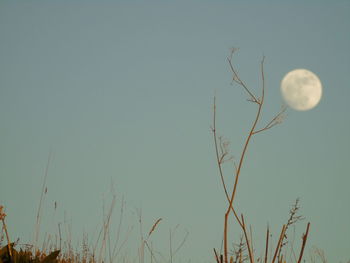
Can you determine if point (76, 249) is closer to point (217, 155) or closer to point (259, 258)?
point (259, 258)

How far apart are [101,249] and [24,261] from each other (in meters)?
1.31

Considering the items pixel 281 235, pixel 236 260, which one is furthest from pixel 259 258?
pixel 281 235

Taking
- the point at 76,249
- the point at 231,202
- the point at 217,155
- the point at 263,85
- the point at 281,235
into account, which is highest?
the point at 263,85

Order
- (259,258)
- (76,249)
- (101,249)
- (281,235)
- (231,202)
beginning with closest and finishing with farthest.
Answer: (231,202) → (281,235) → (259,258) → (101,249) → (76,249)

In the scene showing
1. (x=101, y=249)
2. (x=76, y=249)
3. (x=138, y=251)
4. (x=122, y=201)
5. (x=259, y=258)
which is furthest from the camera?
(x=76, y=249)

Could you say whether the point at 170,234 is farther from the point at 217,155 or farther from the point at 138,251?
the point at 217,155

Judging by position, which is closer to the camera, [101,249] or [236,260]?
[236,260]

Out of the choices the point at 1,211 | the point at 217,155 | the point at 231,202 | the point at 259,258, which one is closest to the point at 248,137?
the point at 217,155

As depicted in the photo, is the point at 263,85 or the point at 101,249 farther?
the point at 101,249

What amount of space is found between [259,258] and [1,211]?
1.27 m

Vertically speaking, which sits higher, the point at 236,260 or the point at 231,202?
the point at 231,202

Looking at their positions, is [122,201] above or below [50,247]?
above

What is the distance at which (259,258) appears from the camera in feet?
6.79

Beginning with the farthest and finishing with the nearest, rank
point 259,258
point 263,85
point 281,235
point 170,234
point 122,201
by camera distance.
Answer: point 122,201 < point 170,234 < point 259,258 < point 263,85 < point 281,235
